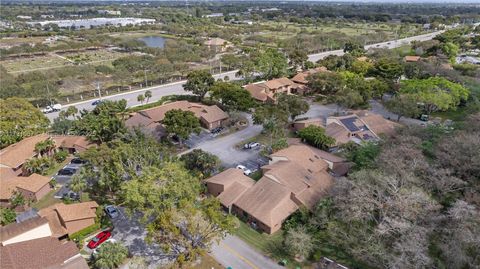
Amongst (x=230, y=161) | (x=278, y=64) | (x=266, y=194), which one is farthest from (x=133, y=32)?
(x=266, y=194)

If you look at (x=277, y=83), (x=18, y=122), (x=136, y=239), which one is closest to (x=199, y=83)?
(x=277, y=83)

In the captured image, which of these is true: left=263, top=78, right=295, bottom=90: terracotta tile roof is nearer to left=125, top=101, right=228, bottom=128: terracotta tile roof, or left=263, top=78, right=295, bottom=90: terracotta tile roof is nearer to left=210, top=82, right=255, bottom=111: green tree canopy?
left=210, top=82, right=255, bottom=111: green tree canopy

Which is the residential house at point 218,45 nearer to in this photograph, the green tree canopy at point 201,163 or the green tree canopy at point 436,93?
the green tree canopy at point 436,93

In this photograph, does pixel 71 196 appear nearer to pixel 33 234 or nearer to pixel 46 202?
pixel 46 202

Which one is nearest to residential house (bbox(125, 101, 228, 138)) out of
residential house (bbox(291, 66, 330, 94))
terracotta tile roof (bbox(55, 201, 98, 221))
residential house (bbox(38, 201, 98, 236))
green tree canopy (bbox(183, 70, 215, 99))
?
green tree canopy (bbox(183, 70, 215, 99))

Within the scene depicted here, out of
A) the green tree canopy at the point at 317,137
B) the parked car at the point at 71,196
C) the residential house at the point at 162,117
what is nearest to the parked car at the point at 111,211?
the parked car at the point at 71,196

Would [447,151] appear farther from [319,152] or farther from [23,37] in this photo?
[23,37]
